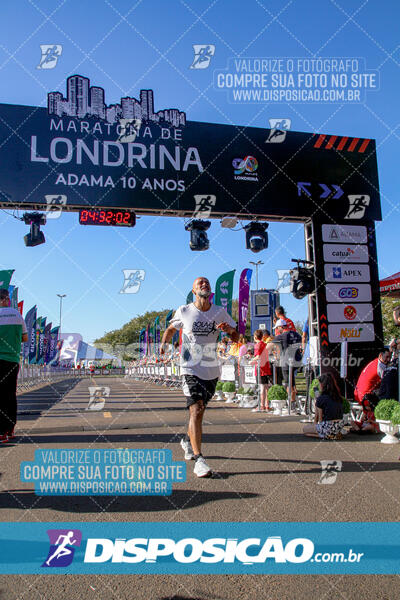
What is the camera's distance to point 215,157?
13.4 meters

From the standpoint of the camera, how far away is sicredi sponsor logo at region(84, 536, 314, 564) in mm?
2867

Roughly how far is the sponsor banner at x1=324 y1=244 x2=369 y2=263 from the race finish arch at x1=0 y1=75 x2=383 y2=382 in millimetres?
28

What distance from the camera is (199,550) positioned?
9.67ft

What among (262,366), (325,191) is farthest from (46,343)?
(262,366)

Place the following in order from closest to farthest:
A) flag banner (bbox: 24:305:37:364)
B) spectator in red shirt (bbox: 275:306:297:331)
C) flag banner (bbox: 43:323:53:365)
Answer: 1. spectator in red shirt (bbox: 275:306:297:331)
2. flag banner (bbox: 24:305:37:364)
3. flag banner (bbox: 43:323:53:365)

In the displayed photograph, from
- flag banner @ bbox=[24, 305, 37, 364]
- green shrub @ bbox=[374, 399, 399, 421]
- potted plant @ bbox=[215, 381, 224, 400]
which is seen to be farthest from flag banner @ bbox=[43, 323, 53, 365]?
green shrub @ bbox=[374, 399, 399, 421]

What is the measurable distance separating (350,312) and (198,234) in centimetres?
447

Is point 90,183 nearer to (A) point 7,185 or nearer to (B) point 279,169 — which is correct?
(A) point 7,185

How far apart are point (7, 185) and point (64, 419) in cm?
601

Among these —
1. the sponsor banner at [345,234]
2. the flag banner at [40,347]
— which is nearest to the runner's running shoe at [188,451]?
the sponsor banner at [345,234]

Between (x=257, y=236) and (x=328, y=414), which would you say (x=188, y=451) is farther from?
(x=257, y=236)

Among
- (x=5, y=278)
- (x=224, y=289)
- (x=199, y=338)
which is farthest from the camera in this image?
(x=224, y=289)

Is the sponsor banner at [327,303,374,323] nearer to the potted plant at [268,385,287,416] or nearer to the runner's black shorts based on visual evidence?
the potted plant at [268,385,287,416]

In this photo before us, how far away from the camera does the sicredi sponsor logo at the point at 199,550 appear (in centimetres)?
287
